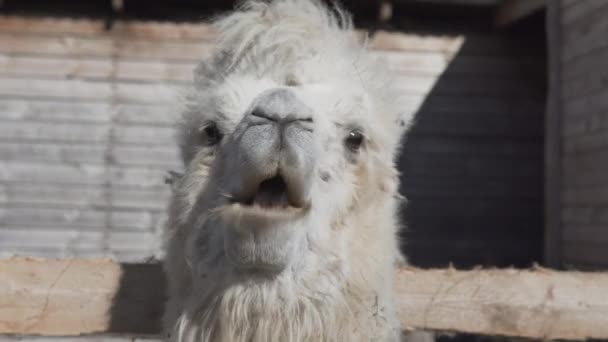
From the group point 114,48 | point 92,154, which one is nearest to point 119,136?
point 92,154

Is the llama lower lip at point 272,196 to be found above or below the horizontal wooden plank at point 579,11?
below

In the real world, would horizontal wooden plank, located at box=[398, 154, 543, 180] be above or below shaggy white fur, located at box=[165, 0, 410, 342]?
above

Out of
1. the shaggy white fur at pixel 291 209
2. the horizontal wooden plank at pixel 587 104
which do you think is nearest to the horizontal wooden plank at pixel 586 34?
the horizontal wooden plank at pixel 587 104

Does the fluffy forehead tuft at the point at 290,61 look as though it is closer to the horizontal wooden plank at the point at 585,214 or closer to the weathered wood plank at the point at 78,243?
the horizontal wooden plank at the point at 585,214

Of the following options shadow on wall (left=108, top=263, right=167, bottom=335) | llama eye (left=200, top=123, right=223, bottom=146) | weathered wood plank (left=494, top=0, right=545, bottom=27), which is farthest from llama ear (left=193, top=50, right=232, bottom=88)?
weathered wood plank (left=494, top=0, right=545, bottom=27)

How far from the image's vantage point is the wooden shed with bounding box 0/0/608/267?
19.7 feet

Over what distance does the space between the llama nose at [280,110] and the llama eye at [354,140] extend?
10.3 inches

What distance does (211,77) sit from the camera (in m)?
2.19

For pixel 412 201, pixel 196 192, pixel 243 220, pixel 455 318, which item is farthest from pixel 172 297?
pixel 412 201

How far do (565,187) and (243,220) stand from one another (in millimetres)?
4306

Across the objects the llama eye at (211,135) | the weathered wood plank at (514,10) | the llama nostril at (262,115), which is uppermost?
the weathered wood plank at (514,10)

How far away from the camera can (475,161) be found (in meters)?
6.48

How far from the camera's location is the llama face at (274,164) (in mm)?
1682

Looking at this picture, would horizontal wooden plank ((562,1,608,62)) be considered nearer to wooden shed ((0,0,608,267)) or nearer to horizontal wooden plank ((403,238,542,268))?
wooden shed ((0,0,608,267))
